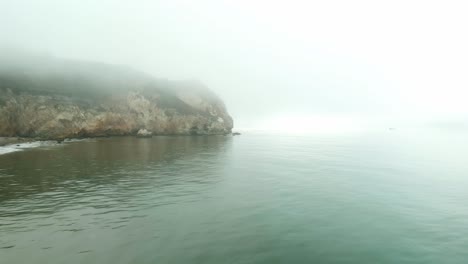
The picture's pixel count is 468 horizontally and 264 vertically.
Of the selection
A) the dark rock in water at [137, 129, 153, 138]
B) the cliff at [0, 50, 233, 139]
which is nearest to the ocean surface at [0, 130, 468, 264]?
the cliff at [0, 50, 233, 139]

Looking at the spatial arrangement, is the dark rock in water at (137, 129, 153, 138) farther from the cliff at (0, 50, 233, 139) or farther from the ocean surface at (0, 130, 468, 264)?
the ocean surface at (0, 130, 468, 264)

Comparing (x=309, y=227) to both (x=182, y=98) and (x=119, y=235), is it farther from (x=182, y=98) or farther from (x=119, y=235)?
(x=182, y=98)

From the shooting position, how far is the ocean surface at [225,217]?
658 inches

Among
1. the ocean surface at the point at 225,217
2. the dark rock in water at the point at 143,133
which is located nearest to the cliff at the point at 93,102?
the dark rock in water at the point at 143,133

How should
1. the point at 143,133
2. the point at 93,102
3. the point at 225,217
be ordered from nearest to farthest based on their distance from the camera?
1. the point at 225,217
2. the point at 93,102
3. the point at 143,133

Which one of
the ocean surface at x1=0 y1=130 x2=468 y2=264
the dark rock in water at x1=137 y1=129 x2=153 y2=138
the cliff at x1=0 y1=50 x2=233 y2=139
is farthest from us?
the dark rock in water at x1=137 y1=129 x2=153 y2=138

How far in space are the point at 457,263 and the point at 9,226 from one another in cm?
3078

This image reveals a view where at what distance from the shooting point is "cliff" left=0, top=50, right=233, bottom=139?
97875mm

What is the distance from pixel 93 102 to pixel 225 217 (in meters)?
115

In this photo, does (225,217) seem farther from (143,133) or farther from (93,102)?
(93,102)

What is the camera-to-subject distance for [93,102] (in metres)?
118

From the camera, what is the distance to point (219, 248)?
681 inches

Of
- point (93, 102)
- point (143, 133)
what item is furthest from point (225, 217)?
point (93, 102)

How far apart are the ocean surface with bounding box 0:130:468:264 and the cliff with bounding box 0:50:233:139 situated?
6680 cm
